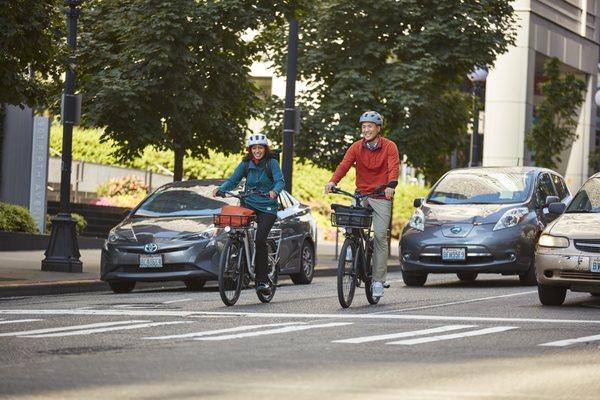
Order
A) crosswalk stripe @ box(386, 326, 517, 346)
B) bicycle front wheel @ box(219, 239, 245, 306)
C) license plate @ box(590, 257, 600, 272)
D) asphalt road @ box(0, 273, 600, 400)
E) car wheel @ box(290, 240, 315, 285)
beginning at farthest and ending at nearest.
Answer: car wheel @ box(290, 240, 315, 285) < license plate @ box(590, 257, 600, 272) < bicycle front wheel @ box(219, 239, 245, 306) < crosswalk stripe @ box(386, 326, 517, 346) < asphalt road @ box(0, 273, 600, 400)

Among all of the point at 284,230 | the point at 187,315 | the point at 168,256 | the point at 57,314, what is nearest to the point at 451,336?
the point at 187,315

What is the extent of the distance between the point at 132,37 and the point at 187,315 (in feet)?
36.6

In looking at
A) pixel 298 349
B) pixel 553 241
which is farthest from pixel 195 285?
pixel 298 349

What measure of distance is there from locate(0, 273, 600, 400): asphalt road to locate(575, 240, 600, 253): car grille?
61 centimetres

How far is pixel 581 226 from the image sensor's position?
16.2 m

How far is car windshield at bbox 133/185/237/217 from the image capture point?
64.5ft

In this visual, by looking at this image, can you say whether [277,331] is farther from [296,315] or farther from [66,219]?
[66,219]

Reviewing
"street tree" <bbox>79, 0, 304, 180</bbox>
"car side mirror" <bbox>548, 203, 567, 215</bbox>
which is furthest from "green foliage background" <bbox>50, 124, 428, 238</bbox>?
"car side mirror" <bbox>548, 203, 567, 215</bbox>

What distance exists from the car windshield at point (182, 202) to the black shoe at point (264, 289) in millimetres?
3451

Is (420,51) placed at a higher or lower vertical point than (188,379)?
higher

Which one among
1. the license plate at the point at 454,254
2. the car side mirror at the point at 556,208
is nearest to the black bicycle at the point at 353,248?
the car side mirror at the point at 556,208

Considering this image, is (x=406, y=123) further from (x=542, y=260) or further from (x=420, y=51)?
(x=542, y=260)

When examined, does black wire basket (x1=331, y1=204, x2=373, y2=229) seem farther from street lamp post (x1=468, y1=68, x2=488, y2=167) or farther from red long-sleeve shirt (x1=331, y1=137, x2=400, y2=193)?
street lamp post (x1=468, y1=68, x2=488, y2=167)

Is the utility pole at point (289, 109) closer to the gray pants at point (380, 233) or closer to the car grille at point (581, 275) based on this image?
the gray pants at point (380, 233)
